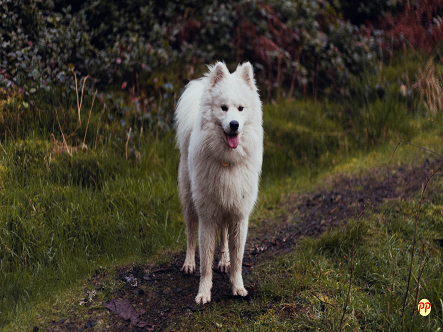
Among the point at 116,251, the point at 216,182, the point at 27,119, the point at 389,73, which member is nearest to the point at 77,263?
the point at 116,251

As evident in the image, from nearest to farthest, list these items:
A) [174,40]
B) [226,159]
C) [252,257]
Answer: [226,159] → [252,257] → [174,40]

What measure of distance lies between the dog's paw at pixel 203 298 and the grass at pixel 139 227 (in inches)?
5.3

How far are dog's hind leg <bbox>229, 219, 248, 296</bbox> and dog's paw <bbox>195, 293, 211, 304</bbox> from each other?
237mm

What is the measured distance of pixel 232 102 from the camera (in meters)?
3.15

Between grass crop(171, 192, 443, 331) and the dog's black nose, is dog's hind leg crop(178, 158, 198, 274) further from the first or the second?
the dog's black nose

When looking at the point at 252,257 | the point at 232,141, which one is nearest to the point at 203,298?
the point at 252,257

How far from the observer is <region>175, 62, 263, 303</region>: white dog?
3.20m

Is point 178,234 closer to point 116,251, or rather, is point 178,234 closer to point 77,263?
point 116,251

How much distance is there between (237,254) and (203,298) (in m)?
0.47

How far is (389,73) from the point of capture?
7.57 m

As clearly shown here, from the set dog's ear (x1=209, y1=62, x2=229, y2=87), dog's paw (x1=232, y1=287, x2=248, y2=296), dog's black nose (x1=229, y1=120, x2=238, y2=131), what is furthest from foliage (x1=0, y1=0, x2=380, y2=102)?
dog's paw (x1=232, y1=287, x2=248, y2=296)

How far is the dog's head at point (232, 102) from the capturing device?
3.11 m

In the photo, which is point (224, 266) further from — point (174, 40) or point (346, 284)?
point (174, 40)

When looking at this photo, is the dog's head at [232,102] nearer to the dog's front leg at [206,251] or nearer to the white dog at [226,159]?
the white dog at [226,159]
